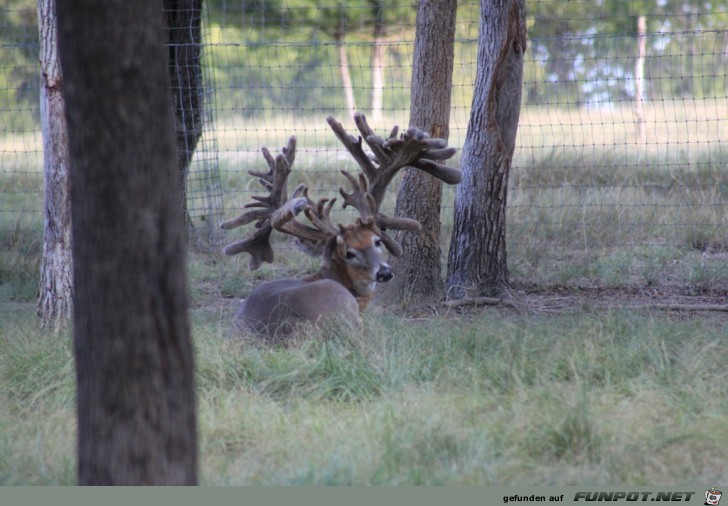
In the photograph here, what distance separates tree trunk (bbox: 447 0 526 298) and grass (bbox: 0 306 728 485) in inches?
53.9

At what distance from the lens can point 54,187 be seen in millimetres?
6281

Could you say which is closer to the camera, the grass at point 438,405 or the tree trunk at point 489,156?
the grass at point 438,405

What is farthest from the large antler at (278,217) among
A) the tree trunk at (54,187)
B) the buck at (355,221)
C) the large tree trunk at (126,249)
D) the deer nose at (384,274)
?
the large tree trunk at (126,249)

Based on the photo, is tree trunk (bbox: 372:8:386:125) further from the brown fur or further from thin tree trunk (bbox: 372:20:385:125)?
the brown fur

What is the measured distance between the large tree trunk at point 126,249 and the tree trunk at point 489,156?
4.64 m

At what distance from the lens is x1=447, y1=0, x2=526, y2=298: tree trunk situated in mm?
7344

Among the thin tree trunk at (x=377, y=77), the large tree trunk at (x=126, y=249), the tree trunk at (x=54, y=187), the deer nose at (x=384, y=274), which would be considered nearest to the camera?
the large tree trunk at (x=126, y=249)

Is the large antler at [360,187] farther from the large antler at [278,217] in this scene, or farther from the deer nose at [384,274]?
the deer nose at [384,274]

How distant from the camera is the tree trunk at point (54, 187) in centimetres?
625

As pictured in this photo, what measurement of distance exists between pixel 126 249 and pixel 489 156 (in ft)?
15.9

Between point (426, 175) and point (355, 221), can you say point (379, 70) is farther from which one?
point (355, 221)

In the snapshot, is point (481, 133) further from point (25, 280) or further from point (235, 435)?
point (25, 280)

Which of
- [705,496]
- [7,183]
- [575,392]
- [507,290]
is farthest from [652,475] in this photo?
[7,183]

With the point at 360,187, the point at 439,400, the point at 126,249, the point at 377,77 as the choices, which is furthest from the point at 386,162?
the point at 377,77
